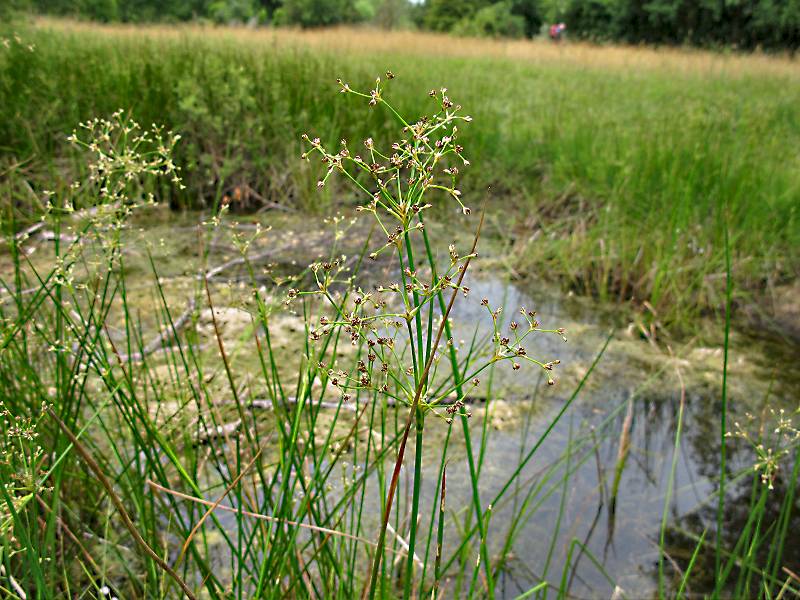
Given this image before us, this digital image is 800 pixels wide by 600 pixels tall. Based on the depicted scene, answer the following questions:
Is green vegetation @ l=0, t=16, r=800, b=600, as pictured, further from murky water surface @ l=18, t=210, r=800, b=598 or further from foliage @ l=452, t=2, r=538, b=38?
foliage @ l=452, t=2, r=538, b=38

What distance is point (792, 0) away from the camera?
68.3 feet

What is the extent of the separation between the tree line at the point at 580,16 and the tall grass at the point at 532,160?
11457mm

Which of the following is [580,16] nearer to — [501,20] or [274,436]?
[501,20]

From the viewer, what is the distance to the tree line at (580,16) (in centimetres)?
2272

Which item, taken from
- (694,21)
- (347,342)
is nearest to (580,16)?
(694,21)

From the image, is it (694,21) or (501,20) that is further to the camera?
(501,20)

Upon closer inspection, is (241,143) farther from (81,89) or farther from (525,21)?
(525,21)

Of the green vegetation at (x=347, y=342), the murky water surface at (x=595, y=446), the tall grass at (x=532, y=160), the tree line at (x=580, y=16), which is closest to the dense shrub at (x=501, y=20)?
the tree line at (x=580, y=16)

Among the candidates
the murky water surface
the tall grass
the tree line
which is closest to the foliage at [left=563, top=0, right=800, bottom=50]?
the tree line

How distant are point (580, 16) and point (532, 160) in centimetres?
2953

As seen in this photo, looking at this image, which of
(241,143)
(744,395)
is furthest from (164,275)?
(744,395)

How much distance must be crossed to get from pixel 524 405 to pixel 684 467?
0.57 m

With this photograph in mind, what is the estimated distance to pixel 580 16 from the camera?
30.8 meters

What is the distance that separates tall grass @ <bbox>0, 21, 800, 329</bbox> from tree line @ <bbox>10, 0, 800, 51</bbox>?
37.6 ft
